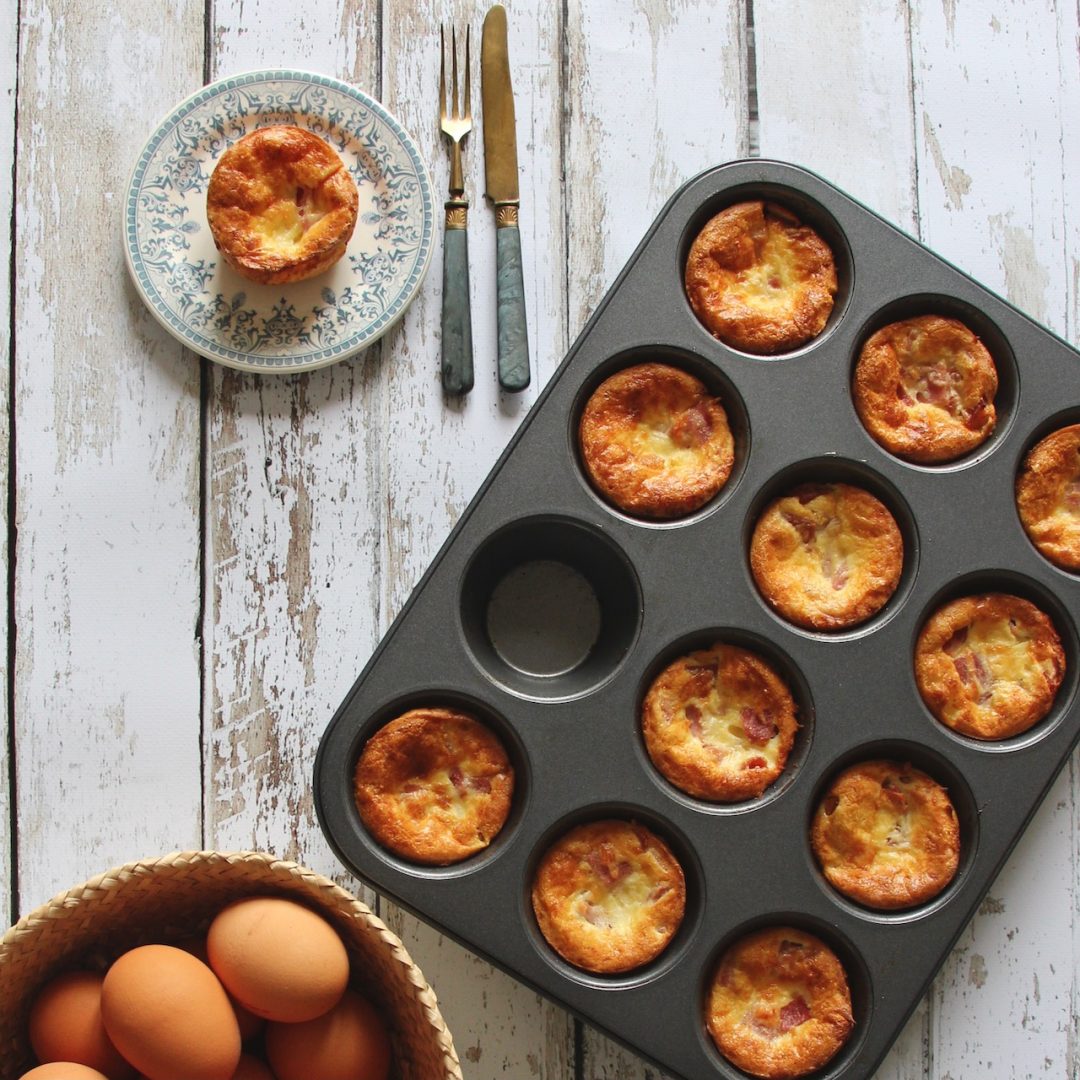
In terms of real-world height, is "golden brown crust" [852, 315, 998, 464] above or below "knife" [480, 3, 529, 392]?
below

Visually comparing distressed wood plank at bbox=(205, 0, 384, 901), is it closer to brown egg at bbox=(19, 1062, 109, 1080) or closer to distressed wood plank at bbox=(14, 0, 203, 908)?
distressed wood plank at bbox=(14, 0, 203, 908)

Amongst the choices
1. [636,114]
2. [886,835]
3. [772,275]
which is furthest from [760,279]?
[886,835]

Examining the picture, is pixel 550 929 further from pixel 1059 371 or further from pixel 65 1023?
pixel 1059 371

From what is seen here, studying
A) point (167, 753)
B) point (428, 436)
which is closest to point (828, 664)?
point (428, 436)

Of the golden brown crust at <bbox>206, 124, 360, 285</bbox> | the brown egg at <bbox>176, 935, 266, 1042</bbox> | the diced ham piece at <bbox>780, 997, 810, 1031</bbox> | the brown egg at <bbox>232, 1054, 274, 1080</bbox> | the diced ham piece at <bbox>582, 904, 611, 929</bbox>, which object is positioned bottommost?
the brown egg at <bbox>232, 1054, 274, 1080</bbox>

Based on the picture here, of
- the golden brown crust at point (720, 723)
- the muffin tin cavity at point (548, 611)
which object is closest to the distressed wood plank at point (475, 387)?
the muffin tin cavity at point (548, 611)

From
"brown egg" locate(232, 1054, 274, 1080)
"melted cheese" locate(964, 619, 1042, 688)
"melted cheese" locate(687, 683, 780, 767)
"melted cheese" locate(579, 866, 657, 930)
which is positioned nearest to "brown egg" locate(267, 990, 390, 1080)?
"brown egg" locate(232, 1054, 274, 1080)

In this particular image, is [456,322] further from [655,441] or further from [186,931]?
[186,931]
